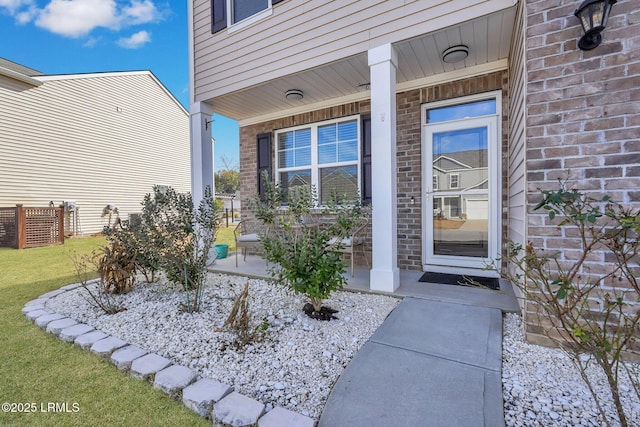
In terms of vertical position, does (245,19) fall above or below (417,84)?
above

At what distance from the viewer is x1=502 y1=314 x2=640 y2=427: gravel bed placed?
1.47 m

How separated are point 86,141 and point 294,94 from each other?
1037 cm

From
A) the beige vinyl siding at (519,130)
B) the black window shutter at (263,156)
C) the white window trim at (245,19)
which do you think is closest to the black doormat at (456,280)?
the beige vinyl siding at (519,130)

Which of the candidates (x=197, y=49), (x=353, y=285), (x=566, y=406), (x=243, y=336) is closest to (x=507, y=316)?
(x=566, y=406)

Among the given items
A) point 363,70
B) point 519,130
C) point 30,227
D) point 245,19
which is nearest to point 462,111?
point 363,70

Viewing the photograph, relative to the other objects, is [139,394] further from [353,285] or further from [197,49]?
[197,49]

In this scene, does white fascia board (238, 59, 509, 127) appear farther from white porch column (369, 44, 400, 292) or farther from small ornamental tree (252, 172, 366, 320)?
small ornamental tree (252, 172, 366, 320)

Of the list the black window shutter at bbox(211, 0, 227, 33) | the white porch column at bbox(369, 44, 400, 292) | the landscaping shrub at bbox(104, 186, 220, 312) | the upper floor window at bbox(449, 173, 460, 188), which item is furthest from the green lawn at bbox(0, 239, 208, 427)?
the black window shutter at bbox(211, 0, 227, 33)

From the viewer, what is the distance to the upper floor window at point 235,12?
4239 millimetres

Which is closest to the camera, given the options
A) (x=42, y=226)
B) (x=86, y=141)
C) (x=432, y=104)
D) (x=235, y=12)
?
(x=432, y=104)

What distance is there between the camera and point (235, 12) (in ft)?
14.8

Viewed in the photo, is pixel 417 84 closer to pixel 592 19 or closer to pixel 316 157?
pixel 316 157

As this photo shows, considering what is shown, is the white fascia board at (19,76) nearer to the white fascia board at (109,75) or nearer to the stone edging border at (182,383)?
the white fascia board at (109,75)

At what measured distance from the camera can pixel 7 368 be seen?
211cm
